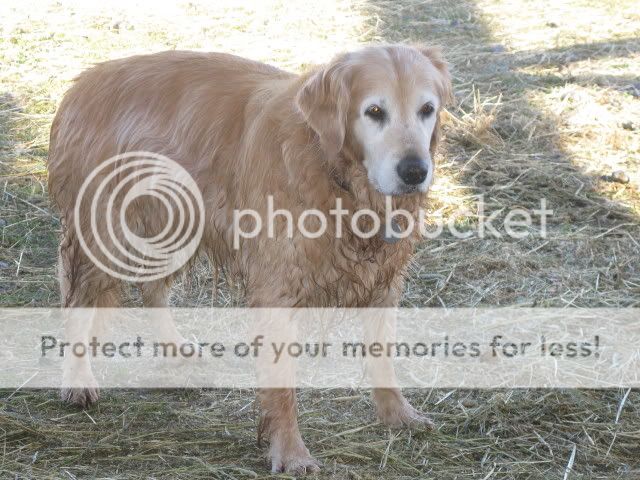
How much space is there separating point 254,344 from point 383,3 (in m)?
6.52

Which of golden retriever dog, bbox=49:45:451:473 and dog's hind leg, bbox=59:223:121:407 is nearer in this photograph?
golden retriever dog, bbox=49:45:451:473

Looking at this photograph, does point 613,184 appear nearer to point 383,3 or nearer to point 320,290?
point 320,290

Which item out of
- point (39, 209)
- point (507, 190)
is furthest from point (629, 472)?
point (39, 209)

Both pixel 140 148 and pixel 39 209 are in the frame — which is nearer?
pixel 140 148

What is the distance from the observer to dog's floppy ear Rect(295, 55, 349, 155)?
2998mm

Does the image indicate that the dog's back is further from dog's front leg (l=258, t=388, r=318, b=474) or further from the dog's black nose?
dog's front leg (l=258, t=388, r=318, b=474)

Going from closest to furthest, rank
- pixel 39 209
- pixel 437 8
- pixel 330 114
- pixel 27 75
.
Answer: pixel 330 114 < pixel 39 209 < pixel 27 75 < pixel 437 8

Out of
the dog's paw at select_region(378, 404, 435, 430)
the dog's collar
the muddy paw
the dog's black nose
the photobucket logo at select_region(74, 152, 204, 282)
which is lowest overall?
the dog's paw at select_region(378, 404, 435, 430)

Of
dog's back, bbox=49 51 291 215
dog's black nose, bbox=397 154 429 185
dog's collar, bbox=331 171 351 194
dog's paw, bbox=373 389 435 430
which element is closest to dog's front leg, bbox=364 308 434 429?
dog's paw, bbox=373 389 435 430

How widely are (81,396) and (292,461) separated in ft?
3.26

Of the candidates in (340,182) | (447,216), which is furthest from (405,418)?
(447,216)

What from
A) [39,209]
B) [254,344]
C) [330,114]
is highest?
[330,114]

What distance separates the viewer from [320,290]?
3.16 m

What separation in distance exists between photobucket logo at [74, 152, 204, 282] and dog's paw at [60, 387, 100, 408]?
1.60 feet
